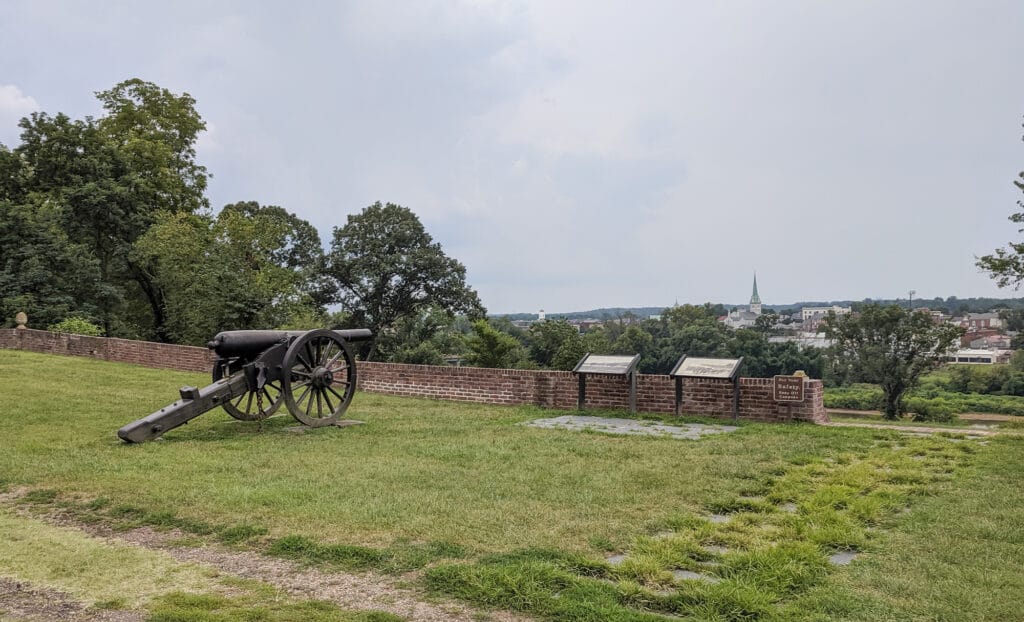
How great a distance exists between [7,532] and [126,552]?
3.36ft

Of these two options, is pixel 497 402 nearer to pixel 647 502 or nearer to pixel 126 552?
pixel 647 502

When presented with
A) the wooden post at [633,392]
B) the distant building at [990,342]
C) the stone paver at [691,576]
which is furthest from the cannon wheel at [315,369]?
the distant building at [990,342]

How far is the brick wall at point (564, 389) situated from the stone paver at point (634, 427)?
708 millimetres

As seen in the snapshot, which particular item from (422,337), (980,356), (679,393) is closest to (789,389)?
(679,393)

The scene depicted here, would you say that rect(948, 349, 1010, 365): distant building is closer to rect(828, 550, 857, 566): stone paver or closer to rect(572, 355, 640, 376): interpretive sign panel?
rect(572, 355, 640, 376): interpretive sign panel

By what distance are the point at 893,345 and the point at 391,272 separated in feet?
101

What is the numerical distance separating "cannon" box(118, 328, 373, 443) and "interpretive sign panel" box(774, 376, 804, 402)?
18.4 ft

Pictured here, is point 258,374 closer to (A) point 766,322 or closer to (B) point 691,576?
(B) point 691,576

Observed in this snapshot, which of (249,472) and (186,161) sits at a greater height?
(186,161)

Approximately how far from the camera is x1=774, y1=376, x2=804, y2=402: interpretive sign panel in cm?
933

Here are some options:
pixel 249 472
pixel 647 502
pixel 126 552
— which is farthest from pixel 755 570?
pixel 249 472

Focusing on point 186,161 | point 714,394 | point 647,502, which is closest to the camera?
point 647,502

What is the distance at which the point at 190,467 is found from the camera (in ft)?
20.8

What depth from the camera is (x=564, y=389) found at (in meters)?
11.2
